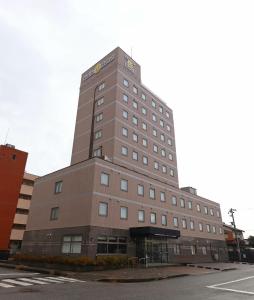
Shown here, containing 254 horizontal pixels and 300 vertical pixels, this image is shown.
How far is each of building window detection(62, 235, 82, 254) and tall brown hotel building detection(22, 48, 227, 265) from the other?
0.34 feet

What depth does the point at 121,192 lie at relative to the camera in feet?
108


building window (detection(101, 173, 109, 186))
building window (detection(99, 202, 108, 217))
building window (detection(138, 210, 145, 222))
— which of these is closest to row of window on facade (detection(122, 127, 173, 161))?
building window (detection(101, 173, 109, 186))

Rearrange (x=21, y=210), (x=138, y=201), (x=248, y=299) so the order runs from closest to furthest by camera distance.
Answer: (x=248, y=299)
(x=138, y=201)
(x=21, y=210)

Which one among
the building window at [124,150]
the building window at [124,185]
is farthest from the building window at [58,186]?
the building window at [124,150]

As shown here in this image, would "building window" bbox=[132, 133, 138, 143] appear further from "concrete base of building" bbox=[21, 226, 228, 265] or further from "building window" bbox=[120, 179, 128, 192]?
"concrete base of building" bbox=[21, 226, 228, 265]

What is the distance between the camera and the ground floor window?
91.9 feet

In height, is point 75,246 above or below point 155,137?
below

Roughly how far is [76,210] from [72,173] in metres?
5.19

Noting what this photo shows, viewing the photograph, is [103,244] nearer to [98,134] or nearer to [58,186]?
[58,186]

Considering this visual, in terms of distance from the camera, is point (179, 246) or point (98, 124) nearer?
point (179, 246)

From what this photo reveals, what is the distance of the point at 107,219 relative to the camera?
29.6m

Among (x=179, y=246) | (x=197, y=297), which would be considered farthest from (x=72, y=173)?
(x=197, y=297)

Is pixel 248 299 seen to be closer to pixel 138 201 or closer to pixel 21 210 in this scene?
pixel 138 201

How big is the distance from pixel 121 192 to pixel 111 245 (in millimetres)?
6557
